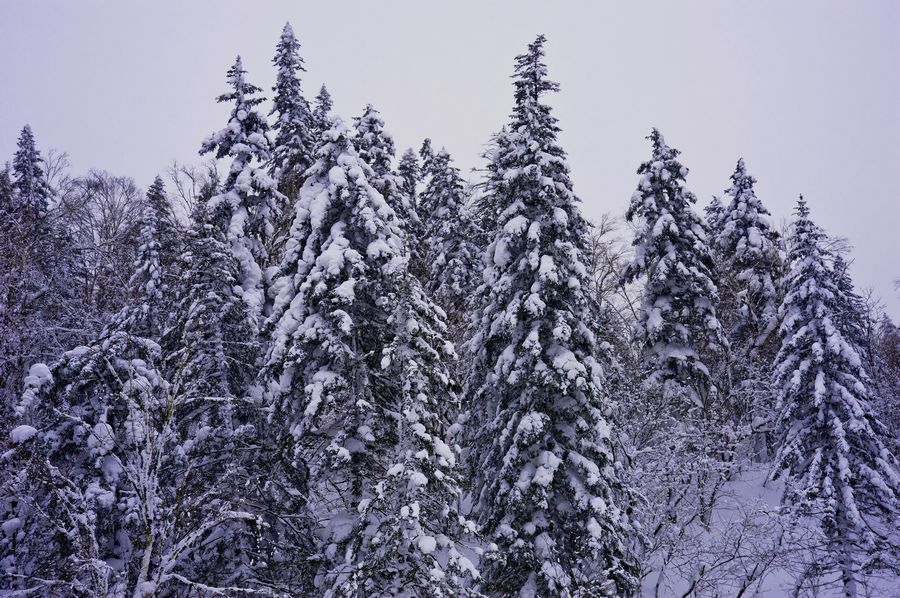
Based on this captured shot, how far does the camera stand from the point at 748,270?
2903 cm

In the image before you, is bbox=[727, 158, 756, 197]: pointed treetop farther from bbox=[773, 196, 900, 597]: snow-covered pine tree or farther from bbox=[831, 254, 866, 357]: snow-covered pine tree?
bbox=[773, 196, 900, 597]: snow-covered pine tree

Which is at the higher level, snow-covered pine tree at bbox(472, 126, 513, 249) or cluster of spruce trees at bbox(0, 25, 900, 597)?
snow-covered pine tree at bbox(472, 126, 513, 249)

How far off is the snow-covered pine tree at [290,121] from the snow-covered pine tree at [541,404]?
1505 centimetres

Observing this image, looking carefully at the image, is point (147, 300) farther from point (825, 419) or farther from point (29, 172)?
point (29, 172)

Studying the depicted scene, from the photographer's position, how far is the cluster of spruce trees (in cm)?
1072

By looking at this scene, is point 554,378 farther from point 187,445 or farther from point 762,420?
point 762,420

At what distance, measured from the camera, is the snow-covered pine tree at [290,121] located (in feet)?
93.9

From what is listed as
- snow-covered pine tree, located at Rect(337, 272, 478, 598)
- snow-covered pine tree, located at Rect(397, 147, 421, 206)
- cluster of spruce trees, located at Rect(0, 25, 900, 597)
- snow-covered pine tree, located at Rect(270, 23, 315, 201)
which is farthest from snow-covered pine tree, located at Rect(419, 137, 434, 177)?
snow-covered pine tree, located at Rect(337, 272, 478, 598)

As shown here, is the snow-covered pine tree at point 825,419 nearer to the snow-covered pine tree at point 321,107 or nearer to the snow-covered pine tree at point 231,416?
the snow-covered pine tree at point 231,416

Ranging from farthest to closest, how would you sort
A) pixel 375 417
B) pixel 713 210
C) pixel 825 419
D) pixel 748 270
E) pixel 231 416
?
pixel 713 210 → pixel 748 270 → pixel 825 419 → pixel 231 416 → pixel 375 417

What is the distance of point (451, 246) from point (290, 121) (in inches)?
436

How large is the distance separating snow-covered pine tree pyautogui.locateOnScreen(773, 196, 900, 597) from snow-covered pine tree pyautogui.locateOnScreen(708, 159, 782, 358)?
22.6ft

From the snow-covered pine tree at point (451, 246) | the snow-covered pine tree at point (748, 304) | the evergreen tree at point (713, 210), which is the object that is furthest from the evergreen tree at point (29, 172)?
the evergreen tree at point (713, 210)

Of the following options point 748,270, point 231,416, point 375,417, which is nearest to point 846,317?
point 748,270
